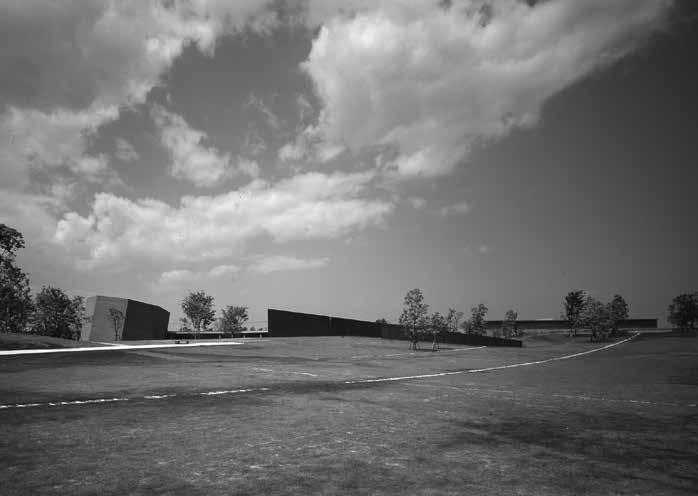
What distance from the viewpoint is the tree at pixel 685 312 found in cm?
8875

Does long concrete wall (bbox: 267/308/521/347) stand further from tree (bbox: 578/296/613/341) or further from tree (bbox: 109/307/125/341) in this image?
tree (bbox: 109/307/125/341)

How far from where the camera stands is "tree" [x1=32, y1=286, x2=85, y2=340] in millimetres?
60531

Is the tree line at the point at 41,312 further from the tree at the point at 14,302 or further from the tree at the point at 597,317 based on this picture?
the tree at the point at 597,317

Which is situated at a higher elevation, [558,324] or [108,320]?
[558,324]

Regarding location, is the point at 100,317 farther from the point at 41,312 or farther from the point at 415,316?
the point at 415,316

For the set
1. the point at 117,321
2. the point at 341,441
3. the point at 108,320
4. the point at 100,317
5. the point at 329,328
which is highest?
the point at 100,317

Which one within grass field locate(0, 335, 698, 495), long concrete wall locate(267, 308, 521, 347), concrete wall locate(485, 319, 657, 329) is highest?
concrete wall locate(485, 319, 657, 329)

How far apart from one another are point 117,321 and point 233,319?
2704 centimetres

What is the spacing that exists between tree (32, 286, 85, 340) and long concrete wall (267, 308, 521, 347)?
1371 inches

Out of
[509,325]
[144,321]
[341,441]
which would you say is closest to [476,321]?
[509,325]

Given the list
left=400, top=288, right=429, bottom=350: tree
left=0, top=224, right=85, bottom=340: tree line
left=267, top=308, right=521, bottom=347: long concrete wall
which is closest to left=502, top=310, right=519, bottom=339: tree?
left=267, top=308, right=521, bottom=347: long concrete wall

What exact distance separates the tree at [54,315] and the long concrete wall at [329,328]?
34815mm

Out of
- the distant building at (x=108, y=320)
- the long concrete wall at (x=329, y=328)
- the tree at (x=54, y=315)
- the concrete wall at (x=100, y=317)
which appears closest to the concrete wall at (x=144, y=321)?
the distant building at (x=108, y=320)

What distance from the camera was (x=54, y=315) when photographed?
6066 centimetres
